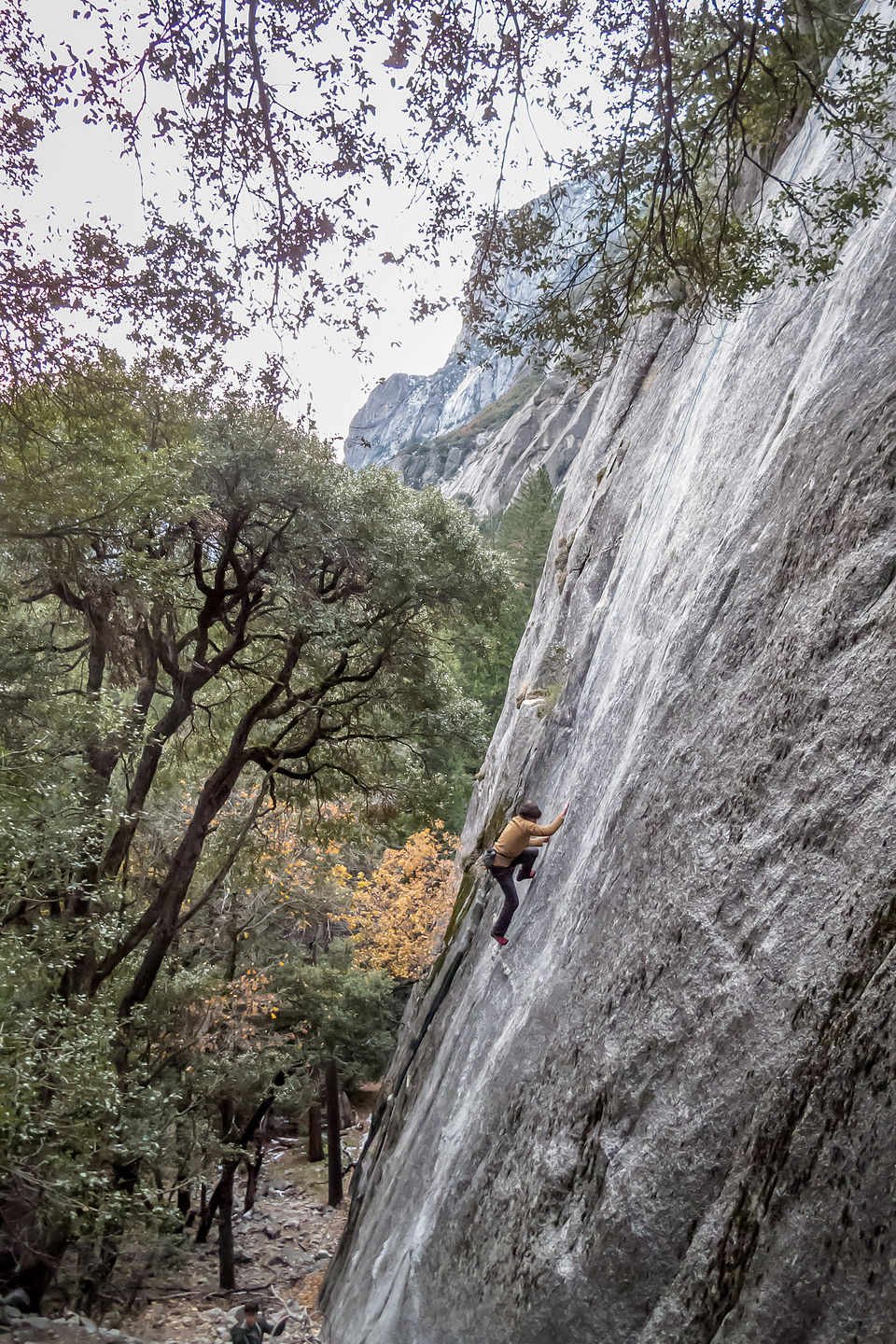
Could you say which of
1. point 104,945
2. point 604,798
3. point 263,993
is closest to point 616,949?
point 604,798

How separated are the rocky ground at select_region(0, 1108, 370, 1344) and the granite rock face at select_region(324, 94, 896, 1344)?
4.75 metres

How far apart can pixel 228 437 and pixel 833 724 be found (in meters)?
10.7

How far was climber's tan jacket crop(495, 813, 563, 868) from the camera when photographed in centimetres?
819

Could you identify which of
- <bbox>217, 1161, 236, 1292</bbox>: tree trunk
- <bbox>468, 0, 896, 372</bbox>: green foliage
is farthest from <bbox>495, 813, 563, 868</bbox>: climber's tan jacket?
<bbox>217, 1161, 236, 1292</bbox>: tree trunk

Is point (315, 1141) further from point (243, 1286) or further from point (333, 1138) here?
point (243, 1286)

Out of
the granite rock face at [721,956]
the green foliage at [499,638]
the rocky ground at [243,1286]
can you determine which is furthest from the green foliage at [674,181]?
the rocky ground at [243,1286]

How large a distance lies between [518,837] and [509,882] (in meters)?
0.62

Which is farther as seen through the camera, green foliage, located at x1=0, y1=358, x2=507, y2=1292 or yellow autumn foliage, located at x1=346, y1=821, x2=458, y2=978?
yellow autumn foliage, located at x1=346, y1=821, x2=458, y2=978

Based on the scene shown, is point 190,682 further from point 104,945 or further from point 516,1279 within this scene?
point 516,1279

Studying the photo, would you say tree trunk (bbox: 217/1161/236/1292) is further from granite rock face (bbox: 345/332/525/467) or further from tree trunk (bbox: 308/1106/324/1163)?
granite rock face (bbox: 345/332/525/467)

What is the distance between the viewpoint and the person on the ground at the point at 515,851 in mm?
8227

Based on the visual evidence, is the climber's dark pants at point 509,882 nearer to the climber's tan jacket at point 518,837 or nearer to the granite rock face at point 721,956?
the climber's tan jacket at point 518,837

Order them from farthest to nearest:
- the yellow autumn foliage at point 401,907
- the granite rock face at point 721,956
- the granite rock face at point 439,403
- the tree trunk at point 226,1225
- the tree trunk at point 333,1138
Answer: the granite rock face at point 439,403 → the yellow autumn foliage at point 401,907 → the tree trunk at point 333,1138 → the tree trunk at point 226,1225 → the granite rock face at point 721,956

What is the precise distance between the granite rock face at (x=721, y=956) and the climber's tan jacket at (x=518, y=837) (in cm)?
30
